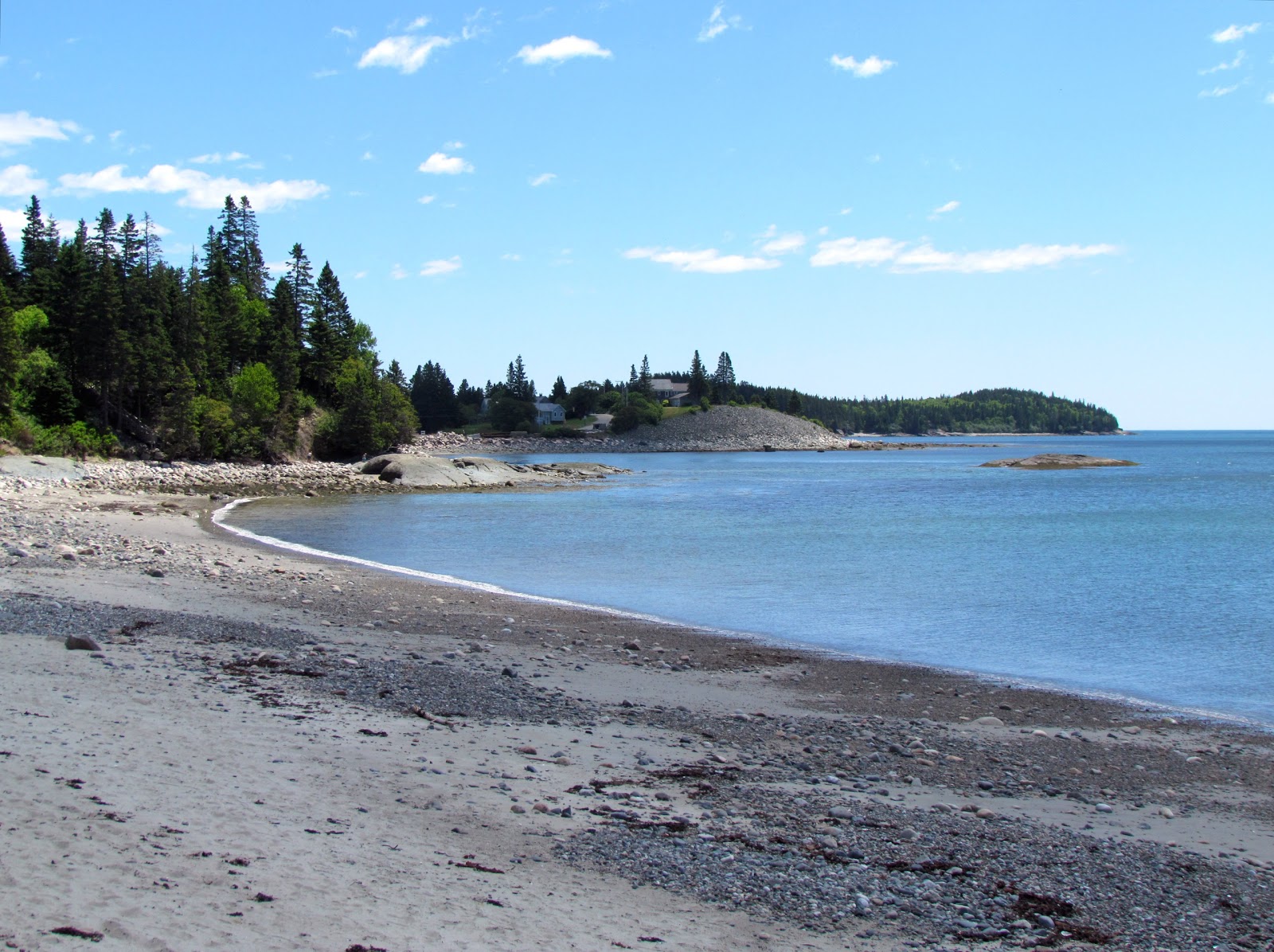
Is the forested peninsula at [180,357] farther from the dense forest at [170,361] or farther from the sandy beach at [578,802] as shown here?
the sandy beach at [578,802]

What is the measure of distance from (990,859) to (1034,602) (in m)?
17.4

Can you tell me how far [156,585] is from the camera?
19.2 m

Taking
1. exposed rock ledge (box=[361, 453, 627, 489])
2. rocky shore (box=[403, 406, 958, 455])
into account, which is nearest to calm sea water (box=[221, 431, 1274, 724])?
exposed rock ledge (box=[361, 453, 627, 489])

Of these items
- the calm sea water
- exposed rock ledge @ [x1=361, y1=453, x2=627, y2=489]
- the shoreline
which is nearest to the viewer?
the shoreline

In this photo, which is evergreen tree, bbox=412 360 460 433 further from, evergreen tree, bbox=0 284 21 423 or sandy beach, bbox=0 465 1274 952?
sandy beach, bbox=0 465 1274 952

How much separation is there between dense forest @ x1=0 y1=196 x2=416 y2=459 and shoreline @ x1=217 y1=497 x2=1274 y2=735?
4352cm

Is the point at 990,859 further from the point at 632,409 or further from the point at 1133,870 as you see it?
the point at 632,409

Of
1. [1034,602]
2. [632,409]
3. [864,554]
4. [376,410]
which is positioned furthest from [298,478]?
[632,409]

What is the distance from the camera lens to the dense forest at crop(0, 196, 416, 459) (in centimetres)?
6438

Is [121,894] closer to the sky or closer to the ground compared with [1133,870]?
closer to the sky

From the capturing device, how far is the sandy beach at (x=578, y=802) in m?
5.77

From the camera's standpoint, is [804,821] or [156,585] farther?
[156,585]

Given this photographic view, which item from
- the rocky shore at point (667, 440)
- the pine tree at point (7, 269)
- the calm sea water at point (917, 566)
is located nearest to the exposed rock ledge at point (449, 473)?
the calm sea water at point (917, 566)

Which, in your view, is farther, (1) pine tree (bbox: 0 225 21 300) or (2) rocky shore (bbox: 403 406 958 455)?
(2) rocky shore (bbox: 403 406 958 455)
